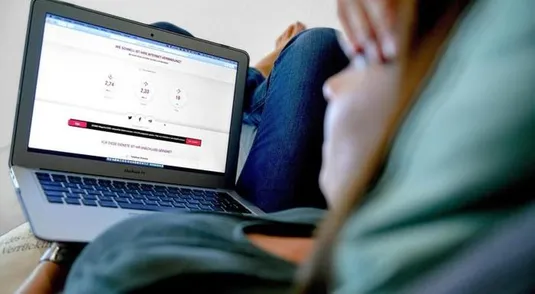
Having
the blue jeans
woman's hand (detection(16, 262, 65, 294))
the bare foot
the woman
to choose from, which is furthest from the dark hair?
the bare foot

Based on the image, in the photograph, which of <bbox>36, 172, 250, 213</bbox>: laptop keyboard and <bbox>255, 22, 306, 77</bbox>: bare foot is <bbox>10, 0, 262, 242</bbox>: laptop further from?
<bbox>255, 22, 306, 77</bbox>: bare foot

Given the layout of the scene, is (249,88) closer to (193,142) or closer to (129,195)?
(193,142)

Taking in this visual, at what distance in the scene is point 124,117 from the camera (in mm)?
888

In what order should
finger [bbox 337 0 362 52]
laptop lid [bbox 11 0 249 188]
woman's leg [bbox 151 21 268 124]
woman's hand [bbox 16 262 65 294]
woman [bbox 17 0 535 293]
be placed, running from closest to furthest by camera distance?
woman [bbox 17 0 535 293] < finger [bbox 337 0 362 52] < woman's hand [bbox 16 262 65 294] < laptop lid [bbox 11 0 249 188] < woman's leg [bbox 151 21 268 124]

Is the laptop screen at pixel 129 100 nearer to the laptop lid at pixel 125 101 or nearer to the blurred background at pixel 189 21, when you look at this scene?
the laptop lid at pixel 125 101

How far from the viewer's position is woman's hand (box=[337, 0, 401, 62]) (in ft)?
1.06

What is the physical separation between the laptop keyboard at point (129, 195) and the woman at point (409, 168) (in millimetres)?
351

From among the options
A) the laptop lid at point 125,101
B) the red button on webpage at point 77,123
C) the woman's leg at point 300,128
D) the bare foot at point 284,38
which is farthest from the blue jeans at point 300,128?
the bare foot at point 284,38

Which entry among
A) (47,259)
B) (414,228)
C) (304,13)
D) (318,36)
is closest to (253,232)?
(414,228)

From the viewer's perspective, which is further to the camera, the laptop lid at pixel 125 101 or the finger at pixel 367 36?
the laptop lid at pixel 125 101

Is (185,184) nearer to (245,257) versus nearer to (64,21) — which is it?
(64,21)

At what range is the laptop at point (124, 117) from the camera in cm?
80

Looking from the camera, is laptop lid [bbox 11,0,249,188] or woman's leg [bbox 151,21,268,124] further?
woman's leg [bbox 151,21,268,124]

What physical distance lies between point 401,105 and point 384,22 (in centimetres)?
7
